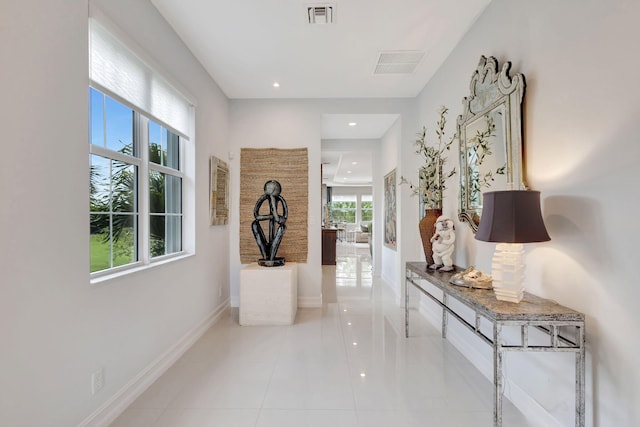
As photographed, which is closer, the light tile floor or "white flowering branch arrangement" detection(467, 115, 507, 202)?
the light tile floor

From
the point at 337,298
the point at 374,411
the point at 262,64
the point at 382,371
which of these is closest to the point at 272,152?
the point at 262,64

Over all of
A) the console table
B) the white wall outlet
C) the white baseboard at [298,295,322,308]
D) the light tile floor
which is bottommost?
the light tile floor

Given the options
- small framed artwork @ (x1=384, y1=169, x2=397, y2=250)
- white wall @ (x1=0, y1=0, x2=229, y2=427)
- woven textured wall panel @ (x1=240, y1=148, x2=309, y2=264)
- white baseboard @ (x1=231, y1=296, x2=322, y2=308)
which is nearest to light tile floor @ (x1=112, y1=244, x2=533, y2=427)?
white wall @ (x1=0, y1=0, x2=229, y2=427)

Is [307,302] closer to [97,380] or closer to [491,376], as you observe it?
[491,376]

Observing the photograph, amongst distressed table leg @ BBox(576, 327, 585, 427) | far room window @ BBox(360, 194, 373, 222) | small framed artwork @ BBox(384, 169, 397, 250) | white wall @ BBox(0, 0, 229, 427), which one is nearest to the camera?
white wall @ BBox(0, 0, 229, 427)

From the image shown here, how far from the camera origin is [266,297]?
11.6 ft

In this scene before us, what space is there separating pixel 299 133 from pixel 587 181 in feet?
11.0

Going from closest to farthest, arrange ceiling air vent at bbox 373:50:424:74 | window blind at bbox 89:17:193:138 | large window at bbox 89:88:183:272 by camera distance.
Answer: window blind at bbox 89:17:193:138
large window at bbox 89:88:183:272
ceiling air vent at bbox 373:50:424:74

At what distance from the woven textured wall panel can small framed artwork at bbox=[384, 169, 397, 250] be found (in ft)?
5.21

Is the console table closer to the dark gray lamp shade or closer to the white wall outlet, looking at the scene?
the dark gray lamp shade

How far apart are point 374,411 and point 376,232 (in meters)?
4.54

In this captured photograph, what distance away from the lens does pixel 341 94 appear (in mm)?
4113

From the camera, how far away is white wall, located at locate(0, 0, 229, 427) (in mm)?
1279

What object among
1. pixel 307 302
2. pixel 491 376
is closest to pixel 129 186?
pixel 307 302
